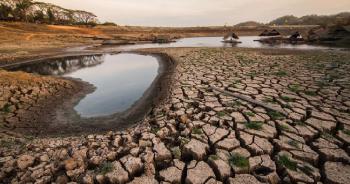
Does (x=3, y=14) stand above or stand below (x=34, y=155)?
above

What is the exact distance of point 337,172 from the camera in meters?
2.46

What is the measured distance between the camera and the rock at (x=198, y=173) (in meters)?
2.43

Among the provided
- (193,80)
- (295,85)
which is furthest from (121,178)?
(295,85)

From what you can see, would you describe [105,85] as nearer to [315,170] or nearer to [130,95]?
[130,95]

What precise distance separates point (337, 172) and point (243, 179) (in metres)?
1.11

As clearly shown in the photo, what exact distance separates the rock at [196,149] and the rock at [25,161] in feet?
6.76

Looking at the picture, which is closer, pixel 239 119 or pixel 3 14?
pixel 239 119

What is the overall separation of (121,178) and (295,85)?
510cm

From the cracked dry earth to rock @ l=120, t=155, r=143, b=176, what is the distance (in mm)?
12

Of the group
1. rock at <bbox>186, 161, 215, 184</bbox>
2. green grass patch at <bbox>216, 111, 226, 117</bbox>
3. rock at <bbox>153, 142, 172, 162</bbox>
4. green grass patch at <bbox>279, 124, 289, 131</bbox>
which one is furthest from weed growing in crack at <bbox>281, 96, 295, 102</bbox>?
rock at <bbox>153, 142, 172, 162</bbox>

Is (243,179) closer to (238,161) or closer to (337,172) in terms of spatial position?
(238,161)

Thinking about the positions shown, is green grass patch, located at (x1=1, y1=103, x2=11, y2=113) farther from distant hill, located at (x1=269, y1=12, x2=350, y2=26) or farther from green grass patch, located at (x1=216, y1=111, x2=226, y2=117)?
distant hill, located at (x1=269, y1=12, x2=350, y2=26)

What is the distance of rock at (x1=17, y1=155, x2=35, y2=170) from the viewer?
9.10 ft

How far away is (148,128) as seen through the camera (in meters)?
3.73
